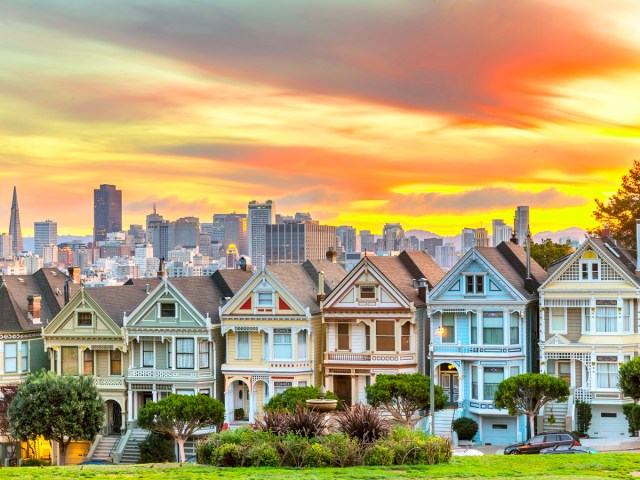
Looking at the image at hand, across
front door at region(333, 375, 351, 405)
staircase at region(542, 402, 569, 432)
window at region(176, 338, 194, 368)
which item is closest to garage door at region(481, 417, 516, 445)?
staircase at region(542, 402, 569, 432)

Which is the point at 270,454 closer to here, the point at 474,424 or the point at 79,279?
the point at 474,424

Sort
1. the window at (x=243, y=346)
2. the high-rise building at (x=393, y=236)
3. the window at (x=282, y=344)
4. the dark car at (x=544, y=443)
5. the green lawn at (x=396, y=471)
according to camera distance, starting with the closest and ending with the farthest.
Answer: the green lawn at (x=396, y=471)
the dark car at (x=544, y=443)
the window at (x=282, y=344)
the window at (x=243, y=346)
the high-rise building at (x=393, y=236)

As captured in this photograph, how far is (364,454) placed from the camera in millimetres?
40125

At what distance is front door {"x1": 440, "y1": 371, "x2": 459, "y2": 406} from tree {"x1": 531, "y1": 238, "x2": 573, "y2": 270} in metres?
23.8

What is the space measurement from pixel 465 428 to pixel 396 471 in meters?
25.9

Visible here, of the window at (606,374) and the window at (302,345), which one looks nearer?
the window at (606,374)

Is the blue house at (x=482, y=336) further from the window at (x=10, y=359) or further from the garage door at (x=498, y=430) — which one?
the window at (x=10, y=359)

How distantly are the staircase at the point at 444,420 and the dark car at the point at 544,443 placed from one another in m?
9.28

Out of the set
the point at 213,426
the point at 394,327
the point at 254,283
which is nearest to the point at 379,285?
the point at 394,327

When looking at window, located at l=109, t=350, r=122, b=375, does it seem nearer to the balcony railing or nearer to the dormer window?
the balcony railing

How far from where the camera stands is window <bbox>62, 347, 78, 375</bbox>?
70250mm

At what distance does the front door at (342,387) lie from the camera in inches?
2628

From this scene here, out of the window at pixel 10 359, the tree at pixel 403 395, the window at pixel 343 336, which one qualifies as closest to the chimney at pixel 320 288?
the window at pixel 343 336

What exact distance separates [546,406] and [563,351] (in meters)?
2.86
